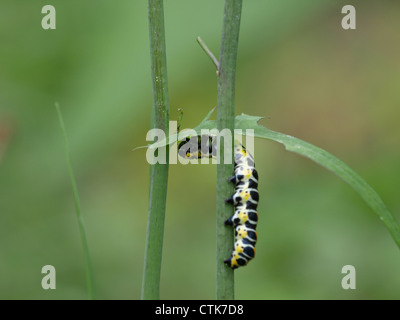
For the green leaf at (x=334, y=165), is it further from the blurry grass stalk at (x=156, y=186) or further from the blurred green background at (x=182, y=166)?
the blurred green background at (x=182, y=166)

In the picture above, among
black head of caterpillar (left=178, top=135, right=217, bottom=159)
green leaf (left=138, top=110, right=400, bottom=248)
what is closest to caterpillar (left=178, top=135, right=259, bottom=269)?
black head of caterpillar (left=178, top=135, right=217, bottom=159)

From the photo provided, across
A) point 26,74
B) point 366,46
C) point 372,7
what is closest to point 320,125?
point 366,46

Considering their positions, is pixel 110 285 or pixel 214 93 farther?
pixel 214 93

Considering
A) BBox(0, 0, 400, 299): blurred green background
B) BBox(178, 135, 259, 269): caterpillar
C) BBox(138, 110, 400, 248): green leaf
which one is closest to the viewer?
BBox(138, 110, 400, 248): green leaf

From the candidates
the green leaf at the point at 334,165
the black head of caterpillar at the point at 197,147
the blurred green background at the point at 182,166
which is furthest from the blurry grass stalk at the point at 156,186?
the blurred green background at the point at 182,166

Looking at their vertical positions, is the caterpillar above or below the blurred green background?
below

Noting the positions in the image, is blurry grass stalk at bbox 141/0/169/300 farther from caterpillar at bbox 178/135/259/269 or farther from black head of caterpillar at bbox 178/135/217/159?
black head of caterpillar at bbox 178/135/217/159

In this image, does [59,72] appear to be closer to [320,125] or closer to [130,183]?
[130,183]

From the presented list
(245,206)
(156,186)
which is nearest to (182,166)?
(245,206)
